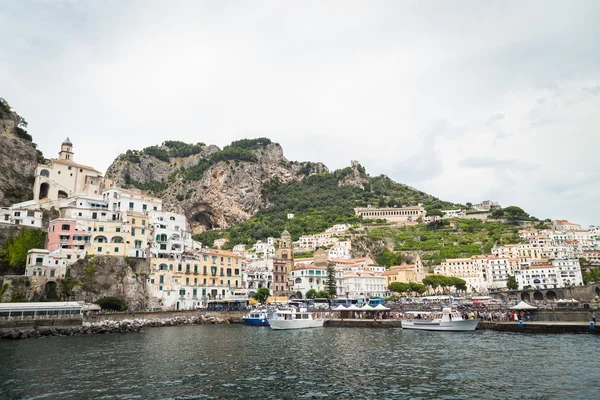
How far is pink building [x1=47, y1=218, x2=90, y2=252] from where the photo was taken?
59188mm

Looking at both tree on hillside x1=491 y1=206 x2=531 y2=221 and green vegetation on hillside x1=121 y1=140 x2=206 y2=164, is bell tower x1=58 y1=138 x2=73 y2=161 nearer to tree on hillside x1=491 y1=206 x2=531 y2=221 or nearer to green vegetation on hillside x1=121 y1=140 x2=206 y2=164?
green vegetation on hillside x1=121 y1=140 x2=206 y2=164

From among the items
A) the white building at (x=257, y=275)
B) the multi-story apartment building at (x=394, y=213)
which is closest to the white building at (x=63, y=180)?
the white building at (x=257, y=275)

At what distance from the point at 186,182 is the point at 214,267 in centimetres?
9404

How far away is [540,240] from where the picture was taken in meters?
128

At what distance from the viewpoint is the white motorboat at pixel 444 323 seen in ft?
150

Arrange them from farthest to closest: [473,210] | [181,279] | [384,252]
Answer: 1. [473,210]
2. [384,252]
3. [181,279]

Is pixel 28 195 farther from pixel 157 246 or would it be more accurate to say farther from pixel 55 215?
pixel 157 246

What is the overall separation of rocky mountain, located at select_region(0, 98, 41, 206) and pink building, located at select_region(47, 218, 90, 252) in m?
12.4

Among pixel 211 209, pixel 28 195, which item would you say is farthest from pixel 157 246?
pixel 211 209

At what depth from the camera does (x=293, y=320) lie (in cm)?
5500

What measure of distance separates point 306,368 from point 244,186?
137 meters

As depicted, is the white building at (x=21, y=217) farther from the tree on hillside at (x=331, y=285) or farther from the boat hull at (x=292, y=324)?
the tree on hillside at (x=331, y=285)

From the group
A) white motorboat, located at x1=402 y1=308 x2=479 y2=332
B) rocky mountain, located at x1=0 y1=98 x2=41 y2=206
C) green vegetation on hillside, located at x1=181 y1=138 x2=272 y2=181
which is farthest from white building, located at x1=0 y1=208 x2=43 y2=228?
green vegetation on hillside, located at x1=181 y1=138 x2=272 y2=181

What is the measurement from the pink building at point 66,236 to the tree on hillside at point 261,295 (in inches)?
1192
